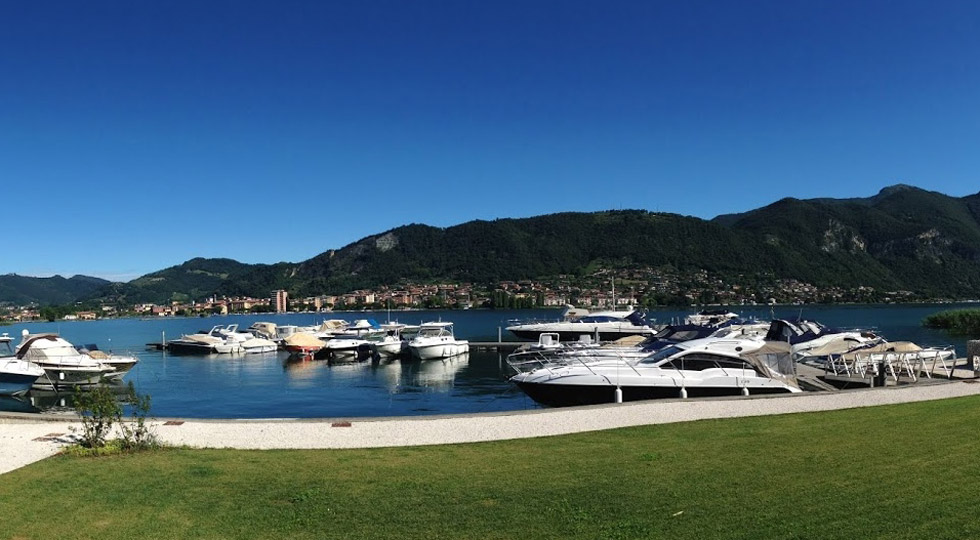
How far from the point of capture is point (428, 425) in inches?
622

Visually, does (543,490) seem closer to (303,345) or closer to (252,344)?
(303,345)

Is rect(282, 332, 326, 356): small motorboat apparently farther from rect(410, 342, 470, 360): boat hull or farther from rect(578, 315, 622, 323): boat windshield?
rect(578, 315, 622, 323): boat windshield

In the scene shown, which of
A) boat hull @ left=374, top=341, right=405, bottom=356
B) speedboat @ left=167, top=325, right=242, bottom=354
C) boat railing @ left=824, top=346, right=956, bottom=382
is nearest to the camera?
boat railing @ left=824, top=346, right=956, bottom=382

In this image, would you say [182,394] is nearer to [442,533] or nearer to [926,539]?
[442,533]

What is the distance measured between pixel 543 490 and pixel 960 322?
253ft

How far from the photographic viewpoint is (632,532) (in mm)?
6977

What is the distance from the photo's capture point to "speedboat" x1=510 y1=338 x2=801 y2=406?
22281 mm

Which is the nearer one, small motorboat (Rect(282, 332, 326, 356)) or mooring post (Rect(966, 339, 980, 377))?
mooring post (Rect(966, 339, 980, 377))

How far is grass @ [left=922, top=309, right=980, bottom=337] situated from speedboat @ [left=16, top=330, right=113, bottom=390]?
69881 millimetres

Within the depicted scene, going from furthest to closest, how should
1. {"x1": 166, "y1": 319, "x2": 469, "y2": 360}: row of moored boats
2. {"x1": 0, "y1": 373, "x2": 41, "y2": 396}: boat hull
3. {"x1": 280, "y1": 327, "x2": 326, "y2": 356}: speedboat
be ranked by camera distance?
{"x1": 280, "y1": 327, "x2": 326, "y2": 356}: speedboat, {"x1": 166, "y1": 319, "x2": 469, "y2": 360}: row of moored boats, {"x1": 0, "y1": 373, "x2": 41, "y2": 396}: boat hull

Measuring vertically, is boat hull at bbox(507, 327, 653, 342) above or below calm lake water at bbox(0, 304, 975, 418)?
above

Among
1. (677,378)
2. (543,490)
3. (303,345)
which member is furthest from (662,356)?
(303,345)

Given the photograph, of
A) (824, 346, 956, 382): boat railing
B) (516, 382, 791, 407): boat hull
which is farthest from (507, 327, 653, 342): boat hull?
(516, 382, 791, 407): boat hull

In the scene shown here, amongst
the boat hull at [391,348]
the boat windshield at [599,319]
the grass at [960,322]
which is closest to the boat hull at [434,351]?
the boat hull at [391,348]
